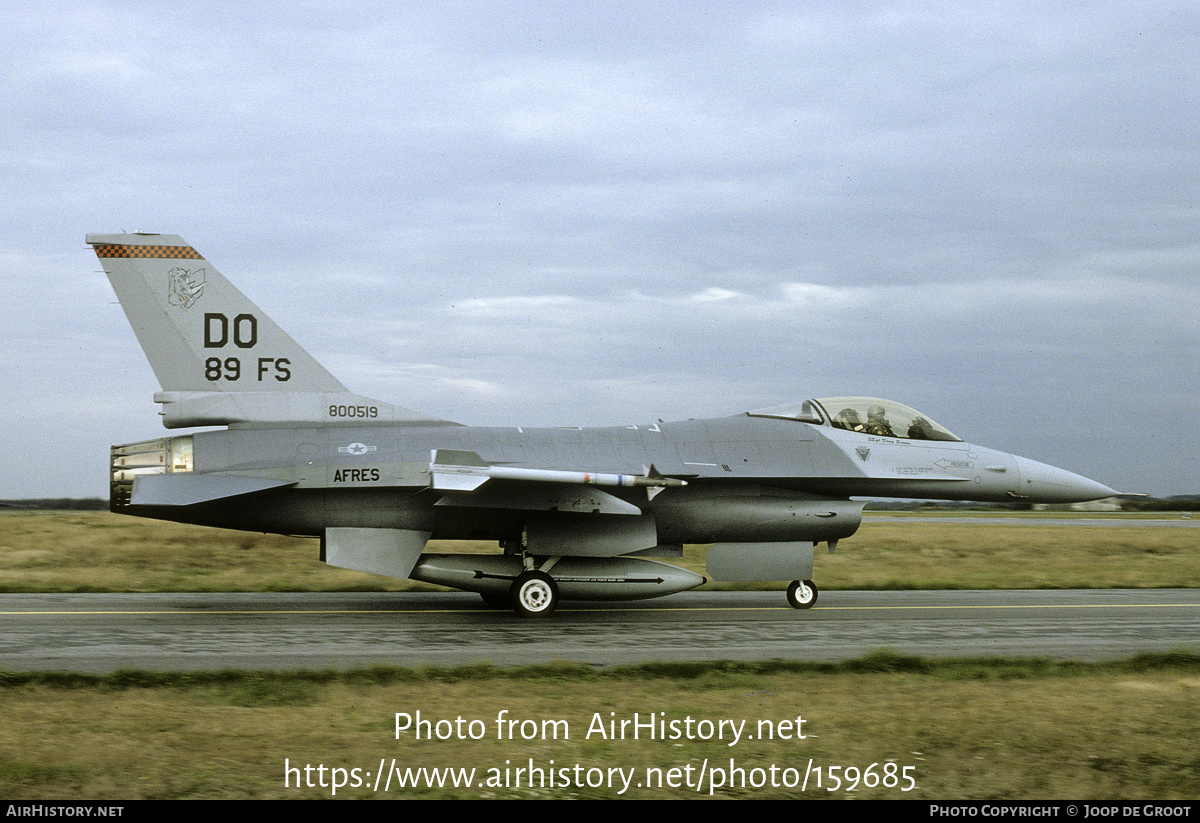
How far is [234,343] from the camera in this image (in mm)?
13805

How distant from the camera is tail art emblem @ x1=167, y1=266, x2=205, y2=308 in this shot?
539 inches

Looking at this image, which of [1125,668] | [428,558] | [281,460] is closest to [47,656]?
[281,460]

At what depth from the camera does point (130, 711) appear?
7.02 meters

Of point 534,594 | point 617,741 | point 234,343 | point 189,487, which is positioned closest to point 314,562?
point 234,343

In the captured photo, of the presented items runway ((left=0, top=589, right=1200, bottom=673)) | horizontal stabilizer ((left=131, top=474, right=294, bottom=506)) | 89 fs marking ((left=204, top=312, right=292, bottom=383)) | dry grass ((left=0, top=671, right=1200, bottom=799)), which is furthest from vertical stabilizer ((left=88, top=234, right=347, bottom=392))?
dry grass ((left=0, top=671, right=1200, bottom=799))

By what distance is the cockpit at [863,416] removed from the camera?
15.5 m

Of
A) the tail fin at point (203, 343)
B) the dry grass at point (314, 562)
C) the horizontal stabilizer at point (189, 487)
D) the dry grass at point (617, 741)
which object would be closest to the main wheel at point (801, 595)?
the dry grass at point (314, 562)

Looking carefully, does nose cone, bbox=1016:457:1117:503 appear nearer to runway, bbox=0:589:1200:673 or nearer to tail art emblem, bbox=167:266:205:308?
runway, bbox=0:589:1200:673

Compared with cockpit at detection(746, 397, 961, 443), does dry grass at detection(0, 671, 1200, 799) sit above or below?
below

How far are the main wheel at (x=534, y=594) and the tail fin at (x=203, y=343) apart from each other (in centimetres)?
339

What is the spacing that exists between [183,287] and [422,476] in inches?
173

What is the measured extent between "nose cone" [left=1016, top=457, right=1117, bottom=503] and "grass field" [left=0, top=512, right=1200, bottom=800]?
570 cm

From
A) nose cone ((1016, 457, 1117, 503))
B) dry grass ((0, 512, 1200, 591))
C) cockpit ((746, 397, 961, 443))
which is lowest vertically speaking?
dry grass ((0, 512, 1200, 591))

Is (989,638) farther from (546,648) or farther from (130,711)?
(130,711)
